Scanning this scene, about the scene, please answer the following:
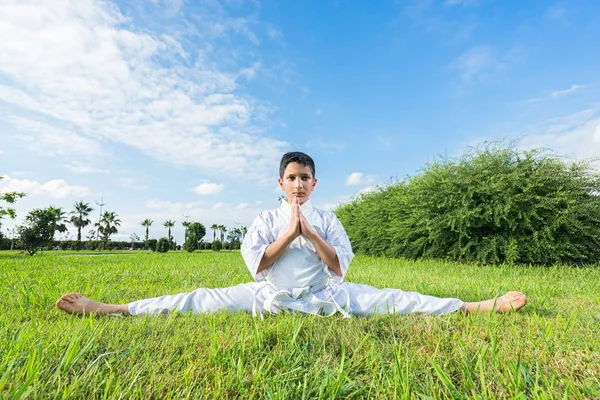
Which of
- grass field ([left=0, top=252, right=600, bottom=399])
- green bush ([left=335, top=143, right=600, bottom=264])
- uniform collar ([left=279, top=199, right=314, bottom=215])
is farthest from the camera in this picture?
green bush ([left=335, top=143, right=600, bottom=264])

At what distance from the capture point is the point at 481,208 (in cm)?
748

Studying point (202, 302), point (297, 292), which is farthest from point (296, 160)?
point (202, 302)

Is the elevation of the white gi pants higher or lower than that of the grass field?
higher

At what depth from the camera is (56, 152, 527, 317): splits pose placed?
269cm

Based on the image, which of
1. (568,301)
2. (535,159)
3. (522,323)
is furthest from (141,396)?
(535,159)

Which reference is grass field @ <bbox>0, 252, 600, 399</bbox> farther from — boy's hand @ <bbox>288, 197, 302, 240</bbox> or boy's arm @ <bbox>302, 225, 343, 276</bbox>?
boy's hand @ <bbox>288, 197, 302, 240</bbox>

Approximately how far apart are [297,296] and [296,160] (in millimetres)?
1083

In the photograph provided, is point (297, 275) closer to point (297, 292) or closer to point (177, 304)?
point (297, 292)

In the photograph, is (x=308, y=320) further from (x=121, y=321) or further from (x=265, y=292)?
(x=121, y=321)

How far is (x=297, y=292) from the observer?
2.72 m

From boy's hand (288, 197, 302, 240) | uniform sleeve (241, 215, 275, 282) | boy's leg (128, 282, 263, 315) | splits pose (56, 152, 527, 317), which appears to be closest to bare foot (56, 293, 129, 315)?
splits pose (56, 152, 527, 317)

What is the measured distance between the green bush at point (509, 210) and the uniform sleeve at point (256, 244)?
5.85 metres

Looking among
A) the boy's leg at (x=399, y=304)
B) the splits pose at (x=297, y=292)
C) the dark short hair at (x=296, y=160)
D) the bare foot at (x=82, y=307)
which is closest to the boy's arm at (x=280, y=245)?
the splits pose at (x=297, y=292)

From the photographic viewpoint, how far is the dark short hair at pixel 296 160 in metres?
2.87
